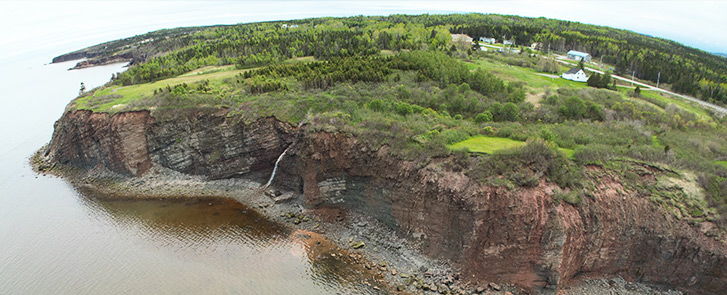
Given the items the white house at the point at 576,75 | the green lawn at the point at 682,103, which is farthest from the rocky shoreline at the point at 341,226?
the white house at the point at 576,75

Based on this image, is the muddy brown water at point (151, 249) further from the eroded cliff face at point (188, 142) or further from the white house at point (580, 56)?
the white house at point (580, 56)

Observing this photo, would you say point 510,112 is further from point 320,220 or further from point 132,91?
point 132,91

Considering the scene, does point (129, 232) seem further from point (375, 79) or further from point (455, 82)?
point (455, 82)

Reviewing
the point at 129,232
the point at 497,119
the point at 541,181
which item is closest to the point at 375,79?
the point at 497,119

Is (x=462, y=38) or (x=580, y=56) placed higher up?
(x=462, y=38)

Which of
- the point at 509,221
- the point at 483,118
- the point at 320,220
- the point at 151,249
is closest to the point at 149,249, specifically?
the point at 151,249

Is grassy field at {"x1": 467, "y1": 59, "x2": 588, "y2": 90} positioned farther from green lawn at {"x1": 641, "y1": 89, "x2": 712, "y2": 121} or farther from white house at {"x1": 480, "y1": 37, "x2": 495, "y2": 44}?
white house at {"x1": 480, "y1": 37, "x2": 495, "y2": 44}
